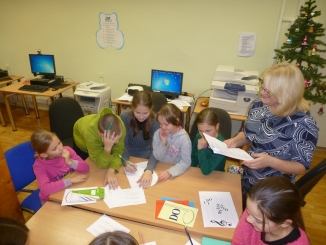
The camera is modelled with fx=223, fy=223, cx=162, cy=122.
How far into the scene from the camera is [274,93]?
1195 millimetres

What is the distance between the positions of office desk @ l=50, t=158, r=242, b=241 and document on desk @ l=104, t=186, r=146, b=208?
3 cm

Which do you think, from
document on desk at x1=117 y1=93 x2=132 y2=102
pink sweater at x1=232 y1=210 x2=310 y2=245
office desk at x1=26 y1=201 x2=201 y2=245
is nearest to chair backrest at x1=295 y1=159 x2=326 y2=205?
pink sweater at x1=232 y1=210 x2=310 y2=245

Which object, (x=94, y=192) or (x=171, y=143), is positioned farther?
(x=171, y=143)

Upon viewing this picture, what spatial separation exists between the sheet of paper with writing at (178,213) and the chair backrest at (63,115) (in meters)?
1.50

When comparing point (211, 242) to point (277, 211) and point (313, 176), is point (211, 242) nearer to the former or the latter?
point (277, 211)

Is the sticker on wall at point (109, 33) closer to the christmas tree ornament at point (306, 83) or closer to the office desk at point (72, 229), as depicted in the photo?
the christmas tree ornament at point (306, 83)

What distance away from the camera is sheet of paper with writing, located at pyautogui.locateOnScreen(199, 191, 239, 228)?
46.8 inches

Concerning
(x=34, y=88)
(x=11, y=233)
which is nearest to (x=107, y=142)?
(x=11, y=233)

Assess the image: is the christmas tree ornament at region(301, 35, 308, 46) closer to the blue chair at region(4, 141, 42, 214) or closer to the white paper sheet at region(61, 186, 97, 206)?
the white paper sheet at region(61, 186, 97, 206)

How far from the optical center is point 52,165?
150cm

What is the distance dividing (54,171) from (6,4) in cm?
362

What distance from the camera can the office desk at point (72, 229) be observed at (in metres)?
1.09

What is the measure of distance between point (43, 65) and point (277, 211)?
3.71m

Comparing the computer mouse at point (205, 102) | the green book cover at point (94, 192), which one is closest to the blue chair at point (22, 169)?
the green book cover at point (94, 192)
